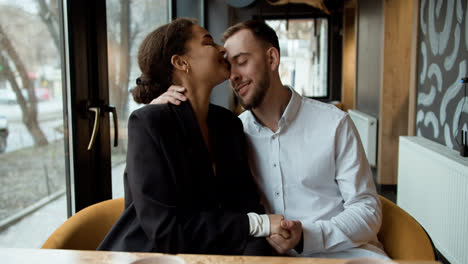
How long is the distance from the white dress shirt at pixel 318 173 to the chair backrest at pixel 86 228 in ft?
2.10

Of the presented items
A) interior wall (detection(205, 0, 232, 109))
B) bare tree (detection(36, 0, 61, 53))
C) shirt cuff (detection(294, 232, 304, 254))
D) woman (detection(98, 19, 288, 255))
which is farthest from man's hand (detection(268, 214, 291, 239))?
interior wall (detection(205, 0, 232, 109))

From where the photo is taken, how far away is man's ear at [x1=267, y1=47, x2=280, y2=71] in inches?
74.3

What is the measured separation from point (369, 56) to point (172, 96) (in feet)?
17.9

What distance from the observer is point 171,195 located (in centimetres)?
127

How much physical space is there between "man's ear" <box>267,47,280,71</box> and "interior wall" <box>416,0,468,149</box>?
5.17 feet

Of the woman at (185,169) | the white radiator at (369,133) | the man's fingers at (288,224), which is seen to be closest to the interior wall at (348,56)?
the white radiator at (369,133)

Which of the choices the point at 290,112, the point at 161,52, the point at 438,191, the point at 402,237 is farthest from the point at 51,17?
the point at 438,191

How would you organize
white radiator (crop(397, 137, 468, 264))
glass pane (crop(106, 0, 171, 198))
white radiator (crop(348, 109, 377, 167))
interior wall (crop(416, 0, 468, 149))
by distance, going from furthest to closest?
white radiator (crop(348, 109, 377, 167))
interior wall (crop(416, 0, 468, 149))
white radiator (crop(397, 137, 468, 264))
glass pane (crop(106, 0, 171, 198))

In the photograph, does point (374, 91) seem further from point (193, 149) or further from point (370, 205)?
point (193, 149)

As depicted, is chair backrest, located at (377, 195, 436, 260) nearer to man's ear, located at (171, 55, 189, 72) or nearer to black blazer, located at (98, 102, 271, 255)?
black blazer, located at (98, 102, 271, 255)

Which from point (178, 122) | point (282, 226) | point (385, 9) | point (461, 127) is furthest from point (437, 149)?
point (385, 9)

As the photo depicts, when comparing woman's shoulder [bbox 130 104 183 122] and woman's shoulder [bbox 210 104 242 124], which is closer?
woman's shoulder [bbox 130 104 183 122]

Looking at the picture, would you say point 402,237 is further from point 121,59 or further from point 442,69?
point 442,69

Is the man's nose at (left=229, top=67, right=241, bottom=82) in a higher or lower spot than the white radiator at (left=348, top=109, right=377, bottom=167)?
higher
